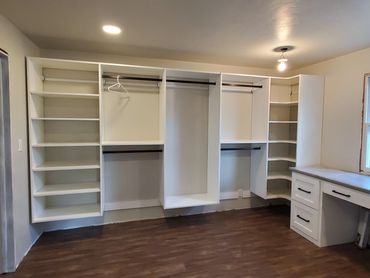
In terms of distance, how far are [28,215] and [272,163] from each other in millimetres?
3492

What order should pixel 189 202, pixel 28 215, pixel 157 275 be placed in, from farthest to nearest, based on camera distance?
pixel 189 202
pixel 28 215
pixel 157 275

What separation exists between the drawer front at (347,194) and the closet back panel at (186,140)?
165cm

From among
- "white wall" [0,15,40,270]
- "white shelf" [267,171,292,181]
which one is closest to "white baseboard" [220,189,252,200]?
"white shelf" [267,171,292,181]

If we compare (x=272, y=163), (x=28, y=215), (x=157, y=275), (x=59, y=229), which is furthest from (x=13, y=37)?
(x=272, y=163)

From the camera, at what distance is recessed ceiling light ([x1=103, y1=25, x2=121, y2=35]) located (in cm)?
230

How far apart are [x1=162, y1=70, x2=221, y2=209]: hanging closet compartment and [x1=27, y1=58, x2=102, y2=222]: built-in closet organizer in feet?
3.34

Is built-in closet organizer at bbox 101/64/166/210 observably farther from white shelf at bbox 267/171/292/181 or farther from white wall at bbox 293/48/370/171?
white wall at bbox 293/48/370/171

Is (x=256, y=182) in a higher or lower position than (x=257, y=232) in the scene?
higher

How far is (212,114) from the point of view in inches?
136

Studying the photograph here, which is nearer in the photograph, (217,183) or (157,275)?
(157,275)

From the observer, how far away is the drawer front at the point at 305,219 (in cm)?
285

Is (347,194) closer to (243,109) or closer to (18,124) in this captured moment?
(243,109)

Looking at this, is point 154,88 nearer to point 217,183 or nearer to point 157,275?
point 217,183

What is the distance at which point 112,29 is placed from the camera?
7.74 ft
